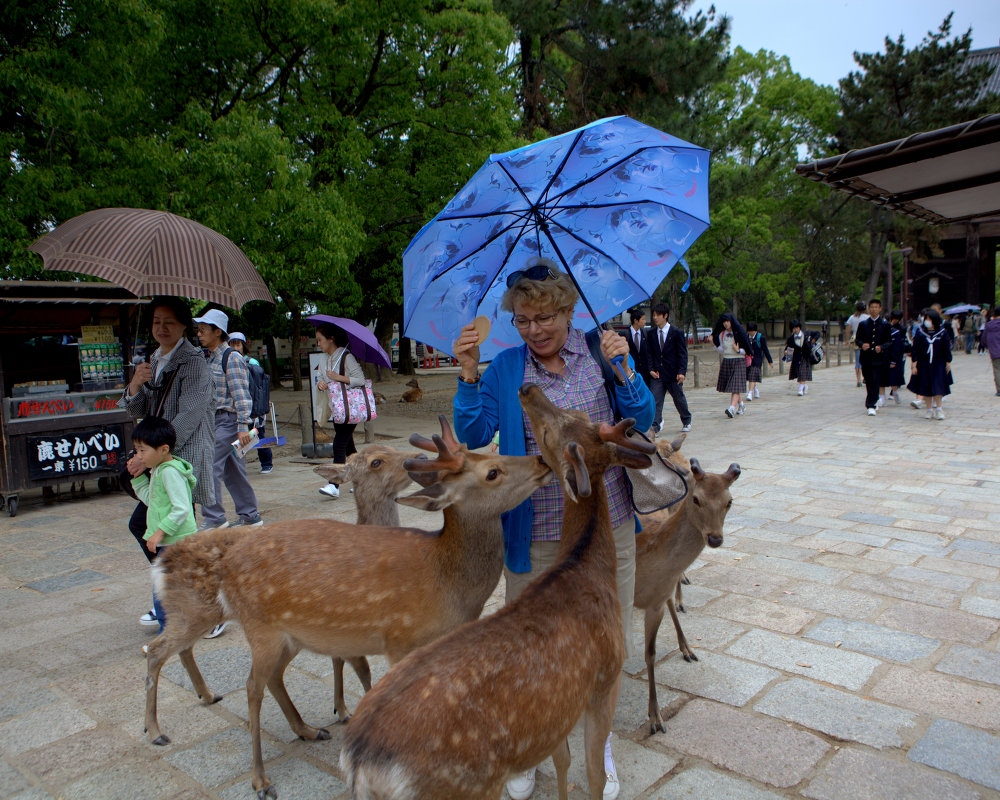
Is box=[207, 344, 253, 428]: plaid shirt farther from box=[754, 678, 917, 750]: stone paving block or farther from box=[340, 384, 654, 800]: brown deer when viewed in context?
box=[754, 678, 917, 750]: stone paving block

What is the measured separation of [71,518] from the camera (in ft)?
23.3

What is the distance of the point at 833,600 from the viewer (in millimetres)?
4348

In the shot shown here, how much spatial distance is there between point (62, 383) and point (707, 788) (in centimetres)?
777

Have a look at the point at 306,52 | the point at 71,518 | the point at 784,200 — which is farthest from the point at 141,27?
the point at 784,200

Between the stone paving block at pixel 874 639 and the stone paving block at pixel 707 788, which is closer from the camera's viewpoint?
the stone paving block at pixel 707 788

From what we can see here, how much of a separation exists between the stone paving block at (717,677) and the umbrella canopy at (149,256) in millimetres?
3145

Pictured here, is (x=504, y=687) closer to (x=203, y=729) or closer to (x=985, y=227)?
(x=203, y=729)

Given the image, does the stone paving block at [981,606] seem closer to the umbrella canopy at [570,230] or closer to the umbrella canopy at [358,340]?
the umbrella canopy at [570,230]

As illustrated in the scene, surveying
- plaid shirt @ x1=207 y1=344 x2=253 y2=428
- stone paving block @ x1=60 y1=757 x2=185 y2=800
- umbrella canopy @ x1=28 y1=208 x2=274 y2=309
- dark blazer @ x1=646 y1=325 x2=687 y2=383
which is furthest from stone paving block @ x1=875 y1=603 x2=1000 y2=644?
dark blazer @ x1=646 y1=325 x2=687 y2=383

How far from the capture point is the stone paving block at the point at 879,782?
251 centimetres

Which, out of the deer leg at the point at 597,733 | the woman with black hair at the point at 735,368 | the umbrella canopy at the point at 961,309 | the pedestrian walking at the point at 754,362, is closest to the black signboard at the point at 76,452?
the deer leg at the point at 597,733

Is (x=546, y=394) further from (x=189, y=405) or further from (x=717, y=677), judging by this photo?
(x=189, y=405)

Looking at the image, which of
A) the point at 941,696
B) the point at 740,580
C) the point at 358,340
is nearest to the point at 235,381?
the point at 358,340

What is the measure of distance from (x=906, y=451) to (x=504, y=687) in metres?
8.85
